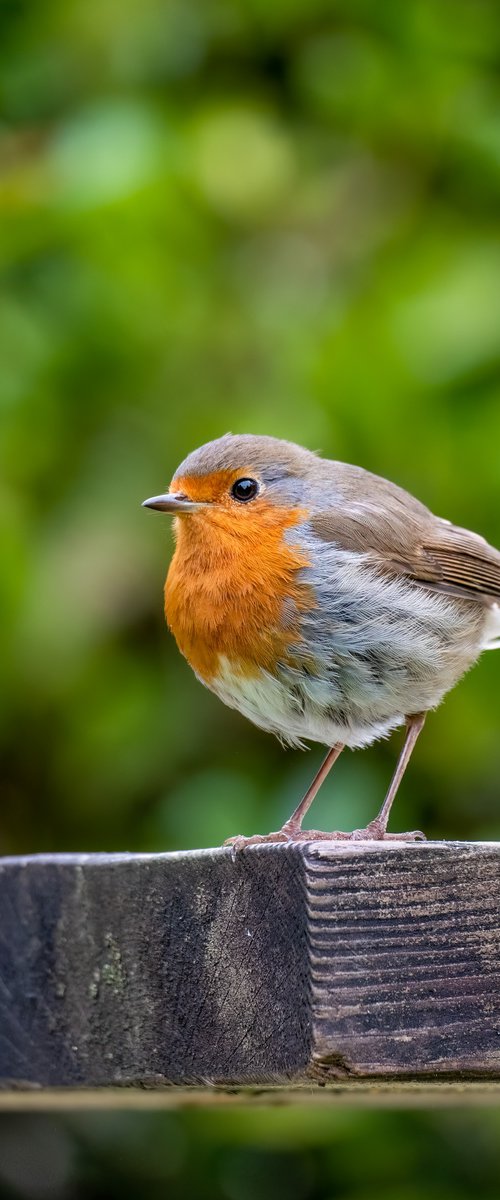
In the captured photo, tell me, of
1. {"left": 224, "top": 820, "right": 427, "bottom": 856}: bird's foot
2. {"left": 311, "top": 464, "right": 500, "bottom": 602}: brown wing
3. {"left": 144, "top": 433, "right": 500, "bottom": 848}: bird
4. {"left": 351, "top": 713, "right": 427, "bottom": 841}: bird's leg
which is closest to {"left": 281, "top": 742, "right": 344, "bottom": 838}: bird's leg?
{"left": 144, "top": 433, "right": 500, "bottom": 848}: bird

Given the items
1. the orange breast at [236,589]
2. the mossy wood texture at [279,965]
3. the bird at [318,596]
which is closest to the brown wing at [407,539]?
the bird at [318,596]

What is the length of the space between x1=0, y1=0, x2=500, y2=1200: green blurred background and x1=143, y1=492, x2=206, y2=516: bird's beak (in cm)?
43

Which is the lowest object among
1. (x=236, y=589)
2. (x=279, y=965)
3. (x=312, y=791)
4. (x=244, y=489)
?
(x=279, y=965)

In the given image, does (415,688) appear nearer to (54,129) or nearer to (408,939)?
(408,939)

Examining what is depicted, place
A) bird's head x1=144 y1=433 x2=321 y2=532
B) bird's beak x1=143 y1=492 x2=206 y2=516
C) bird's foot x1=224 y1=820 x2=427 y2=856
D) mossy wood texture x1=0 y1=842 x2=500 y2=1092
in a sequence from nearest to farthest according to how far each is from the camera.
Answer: mossy wood texture x1=0 y1=842 x2=500 y2=1092, bird's foot x1=224 y1=820 x2=427 y2=856, bird's beak x1=143 y1=492 x2=206 y2=516, bird's head x1=144 y1=433 x2=321 y2=532

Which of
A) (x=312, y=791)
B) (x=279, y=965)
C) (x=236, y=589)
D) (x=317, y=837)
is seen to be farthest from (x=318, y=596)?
(x=279, y=965)

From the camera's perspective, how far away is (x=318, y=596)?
348 cm

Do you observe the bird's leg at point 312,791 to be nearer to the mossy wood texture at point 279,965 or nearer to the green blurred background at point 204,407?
the green blurred background at point 204,407

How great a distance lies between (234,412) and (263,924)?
2.26 meters

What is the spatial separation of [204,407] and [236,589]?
100 cm

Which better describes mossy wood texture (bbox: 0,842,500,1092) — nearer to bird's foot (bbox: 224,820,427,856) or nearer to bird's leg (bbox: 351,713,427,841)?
bird's foot (bbox: 224,820,427,856)

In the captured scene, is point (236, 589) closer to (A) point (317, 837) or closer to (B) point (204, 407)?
(A) point (317, 837)

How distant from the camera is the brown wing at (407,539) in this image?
12.6 ft

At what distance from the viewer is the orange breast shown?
3.40m
